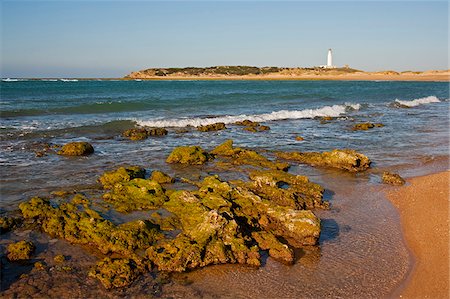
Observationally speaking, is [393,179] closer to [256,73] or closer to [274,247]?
[274,247]

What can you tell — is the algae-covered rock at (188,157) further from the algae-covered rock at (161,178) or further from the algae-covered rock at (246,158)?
the algae-covered rock at (161,178)

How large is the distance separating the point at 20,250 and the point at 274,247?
5.08 metres

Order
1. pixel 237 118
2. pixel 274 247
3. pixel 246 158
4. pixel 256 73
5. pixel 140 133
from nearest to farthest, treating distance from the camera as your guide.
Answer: pixel 274 247, pixel 246 158, pixel 140 133, pixel 237 118, pixel 256 73

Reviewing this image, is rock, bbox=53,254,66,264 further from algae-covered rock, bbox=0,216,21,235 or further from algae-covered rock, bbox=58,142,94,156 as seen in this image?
algae-covered rock, bbox=58,142,94,156

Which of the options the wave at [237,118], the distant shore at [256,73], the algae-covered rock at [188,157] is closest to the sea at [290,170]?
the wave at [237,118]

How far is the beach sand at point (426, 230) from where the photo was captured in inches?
272

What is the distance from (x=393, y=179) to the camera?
1281 cm

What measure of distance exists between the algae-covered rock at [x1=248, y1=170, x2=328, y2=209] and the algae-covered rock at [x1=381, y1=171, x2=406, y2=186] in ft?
8.96

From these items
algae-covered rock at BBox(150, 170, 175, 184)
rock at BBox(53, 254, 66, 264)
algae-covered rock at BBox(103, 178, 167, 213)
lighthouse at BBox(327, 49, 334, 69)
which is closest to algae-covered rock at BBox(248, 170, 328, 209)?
algae-covered rock at BBox(150, 170, 175, 184)

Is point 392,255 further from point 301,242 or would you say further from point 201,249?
point 201,249

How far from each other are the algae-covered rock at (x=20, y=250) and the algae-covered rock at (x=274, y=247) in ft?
15.0

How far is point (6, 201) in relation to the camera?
34.9 feet

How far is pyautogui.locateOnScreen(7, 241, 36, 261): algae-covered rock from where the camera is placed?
7.62 metres

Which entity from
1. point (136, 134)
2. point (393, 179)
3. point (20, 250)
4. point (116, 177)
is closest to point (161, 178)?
point (116, 177)
